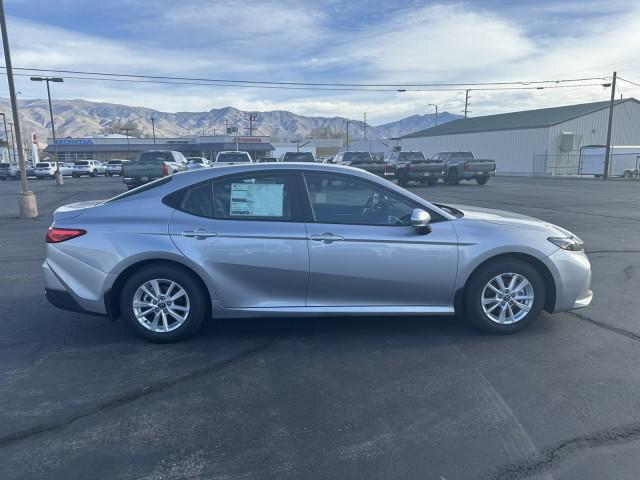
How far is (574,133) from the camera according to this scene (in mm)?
45969

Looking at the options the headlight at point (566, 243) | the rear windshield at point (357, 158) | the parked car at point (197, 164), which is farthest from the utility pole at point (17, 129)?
the rear windshield at point (357, 158)

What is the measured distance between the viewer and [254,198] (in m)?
4.56

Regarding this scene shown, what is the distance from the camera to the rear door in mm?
4375

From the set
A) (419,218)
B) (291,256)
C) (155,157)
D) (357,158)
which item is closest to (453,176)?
(357,158)

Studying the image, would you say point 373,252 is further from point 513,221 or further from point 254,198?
point 513,221

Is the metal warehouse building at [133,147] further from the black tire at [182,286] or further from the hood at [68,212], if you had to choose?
the black tire at [182,286]

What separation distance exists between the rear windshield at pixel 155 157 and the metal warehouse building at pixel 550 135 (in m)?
35.6

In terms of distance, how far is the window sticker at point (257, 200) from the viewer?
452cm

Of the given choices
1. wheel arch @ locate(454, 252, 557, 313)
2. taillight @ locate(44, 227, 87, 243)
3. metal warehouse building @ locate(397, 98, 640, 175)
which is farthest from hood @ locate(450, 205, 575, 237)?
metal warehouse building @ locate(397, 98, 640, 175)

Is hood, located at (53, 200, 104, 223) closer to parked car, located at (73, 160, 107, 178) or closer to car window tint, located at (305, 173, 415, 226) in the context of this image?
car window tint, located at (305, 173, 415, 226)

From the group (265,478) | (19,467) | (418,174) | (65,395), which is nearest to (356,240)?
(265,478)

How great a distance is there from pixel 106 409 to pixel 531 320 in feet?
12.2

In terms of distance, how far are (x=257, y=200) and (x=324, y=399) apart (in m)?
1.91

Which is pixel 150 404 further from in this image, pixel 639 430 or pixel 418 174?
pixel 418 174
